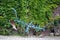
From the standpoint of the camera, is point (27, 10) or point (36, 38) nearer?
point (36, 38)

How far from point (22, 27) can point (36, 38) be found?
57cm

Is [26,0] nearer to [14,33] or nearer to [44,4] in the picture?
[44,4]

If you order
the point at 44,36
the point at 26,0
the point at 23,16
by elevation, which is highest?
the point at 26,0

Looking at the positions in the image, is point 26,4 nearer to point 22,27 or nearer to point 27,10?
point 27,10

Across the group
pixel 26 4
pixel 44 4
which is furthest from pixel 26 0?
pixel 44 4

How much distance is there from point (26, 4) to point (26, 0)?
0.12 metres

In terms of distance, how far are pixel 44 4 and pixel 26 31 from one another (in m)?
1.01

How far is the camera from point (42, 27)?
21.9 ft

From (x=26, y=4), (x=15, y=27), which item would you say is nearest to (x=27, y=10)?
(x=26, y=4)

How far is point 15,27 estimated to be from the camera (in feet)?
21.9

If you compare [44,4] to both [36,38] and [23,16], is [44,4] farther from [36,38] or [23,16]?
[36,38]

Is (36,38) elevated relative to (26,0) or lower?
lower

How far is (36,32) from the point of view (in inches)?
258

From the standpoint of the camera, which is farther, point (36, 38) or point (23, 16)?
point (23, 16)
